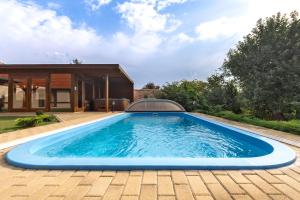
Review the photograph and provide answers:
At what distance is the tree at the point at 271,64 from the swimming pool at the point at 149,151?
302 cm

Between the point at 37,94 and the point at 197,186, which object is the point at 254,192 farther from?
the point at 37,94

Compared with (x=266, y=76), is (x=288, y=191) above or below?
below

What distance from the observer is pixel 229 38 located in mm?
14820

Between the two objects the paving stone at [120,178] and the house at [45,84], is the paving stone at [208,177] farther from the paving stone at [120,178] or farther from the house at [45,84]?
the house at [45,84]

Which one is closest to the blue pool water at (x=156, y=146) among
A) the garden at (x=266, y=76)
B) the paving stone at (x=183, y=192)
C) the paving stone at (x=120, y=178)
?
the garden at (x=266, y=76)

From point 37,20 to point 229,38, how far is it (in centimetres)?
1100

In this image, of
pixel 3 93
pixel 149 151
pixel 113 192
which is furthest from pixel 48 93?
pixel 113 192

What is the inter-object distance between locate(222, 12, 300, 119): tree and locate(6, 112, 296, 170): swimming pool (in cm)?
302

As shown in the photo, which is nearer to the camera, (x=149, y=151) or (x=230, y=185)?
(x=230, y=185)

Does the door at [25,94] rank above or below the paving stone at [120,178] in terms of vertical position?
above

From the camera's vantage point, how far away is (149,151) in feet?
20.1

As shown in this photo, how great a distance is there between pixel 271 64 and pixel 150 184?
10.3 m

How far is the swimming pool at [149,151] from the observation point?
339cm

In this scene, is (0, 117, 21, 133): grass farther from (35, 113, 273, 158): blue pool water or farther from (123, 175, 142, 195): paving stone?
(123, 175, 142, 195): paving stone
